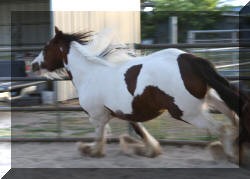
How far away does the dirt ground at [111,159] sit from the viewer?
4312 mm

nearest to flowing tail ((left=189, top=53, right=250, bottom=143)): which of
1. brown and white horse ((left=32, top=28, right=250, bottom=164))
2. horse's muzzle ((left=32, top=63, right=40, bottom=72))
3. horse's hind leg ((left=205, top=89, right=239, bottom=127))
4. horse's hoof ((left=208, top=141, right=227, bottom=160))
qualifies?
brown and white horse ((left=32, top=28, right=250, bottom=164))

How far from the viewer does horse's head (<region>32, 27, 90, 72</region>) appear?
16.0 feet

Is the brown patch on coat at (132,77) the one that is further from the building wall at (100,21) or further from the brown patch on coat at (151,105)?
the building wall at (100,21)

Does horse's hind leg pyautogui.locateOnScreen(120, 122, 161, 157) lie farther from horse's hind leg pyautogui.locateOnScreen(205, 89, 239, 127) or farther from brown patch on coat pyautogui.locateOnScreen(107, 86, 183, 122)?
horse's hind leg pyautogui.locateOnScreen(205, 89, 239, 127)

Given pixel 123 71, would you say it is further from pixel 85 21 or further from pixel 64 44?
pixel 85 21

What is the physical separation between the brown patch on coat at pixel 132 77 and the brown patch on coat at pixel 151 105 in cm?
11

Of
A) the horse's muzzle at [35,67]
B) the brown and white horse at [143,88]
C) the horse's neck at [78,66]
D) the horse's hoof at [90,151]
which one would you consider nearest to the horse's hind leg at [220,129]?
the brown and white horse at [143,88]

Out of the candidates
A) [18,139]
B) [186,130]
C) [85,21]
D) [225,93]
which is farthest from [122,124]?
[85,21]

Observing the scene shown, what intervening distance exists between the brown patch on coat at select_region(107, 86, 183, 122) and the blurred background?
1.02 m

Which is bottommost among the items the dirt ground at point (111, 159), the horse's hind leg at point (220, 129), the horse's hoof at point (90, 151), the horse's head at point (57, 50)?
the dirt ground at point (111, 159)

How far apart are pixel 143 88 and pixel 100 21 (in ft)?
18.0

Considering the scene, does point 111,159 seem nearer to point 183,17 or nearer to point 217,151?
point 217,151

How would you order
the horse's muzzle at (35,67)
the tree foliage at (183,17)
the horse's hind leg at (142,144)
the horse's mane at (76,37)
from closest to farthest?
the horse's hind leg at (142,144) → the horse's mane at (76,37) → the horse's muzzle at (35,67) → the tree foliage at (183,17)

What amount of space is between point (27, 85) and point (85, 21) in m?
2.62
